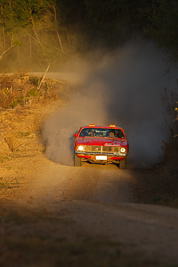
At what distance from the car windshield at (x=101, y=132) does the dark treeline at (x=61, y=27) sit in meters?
28.3

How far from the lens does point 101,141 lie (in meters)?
14.5

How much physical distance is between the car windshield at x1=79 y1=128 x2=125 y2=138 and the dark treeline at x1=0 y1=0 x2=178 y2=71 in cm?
2828

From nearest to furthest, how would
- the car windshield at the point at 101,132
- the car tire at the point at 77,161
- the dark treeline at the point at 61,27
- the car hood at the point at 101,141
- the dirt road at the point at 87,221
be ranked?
the dirt road at the point at 87,221 < the car hood at the point at 101,141 < the car tire at the point at 77,161 < the car windshield at the point at 101,132 < the dark treeline at the point at 61,27

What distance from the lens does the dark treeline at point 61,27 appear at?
4539 cm

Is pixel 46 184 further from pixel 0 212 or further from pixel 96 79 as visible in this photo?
pixel 96 79

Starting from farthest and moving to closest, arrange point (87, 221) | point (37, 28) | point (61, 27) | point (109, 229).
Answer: point (61, 27), point (37, 28), point (87, 221), point (109, 229)

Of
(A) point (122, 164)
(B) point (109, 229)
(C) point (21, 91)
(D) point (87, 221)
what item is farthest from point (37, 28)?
(B) point (109, 229)

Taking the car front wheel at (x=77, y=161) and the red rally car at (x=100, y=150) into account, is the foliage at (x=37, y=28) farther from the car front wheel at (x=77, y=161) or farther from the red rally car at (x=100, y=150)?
the car front wheel at (x=77, y=161)

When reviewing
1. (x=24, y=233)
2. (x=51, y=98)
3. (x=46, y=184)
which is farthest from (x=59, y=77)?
(x=24, y=233)

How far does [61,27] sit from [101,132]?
137 feet

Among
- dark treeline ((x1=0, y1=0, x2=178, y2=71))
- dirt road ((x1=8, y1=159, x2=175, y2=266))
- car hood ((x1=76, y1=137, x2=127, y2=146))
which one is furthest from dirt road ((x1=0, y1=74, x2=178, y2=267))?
dark treeline ((x1=0, y1=0, x2=178, y2=71))

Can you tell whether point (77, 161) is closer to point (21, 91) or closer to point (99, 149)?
point (99, 149)

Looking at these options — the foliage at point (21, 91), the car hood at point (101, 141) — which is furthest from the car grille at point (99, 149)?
the foliage at point (21, 91)

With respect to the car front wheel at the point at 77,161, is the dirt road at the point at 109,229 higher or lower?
higher
